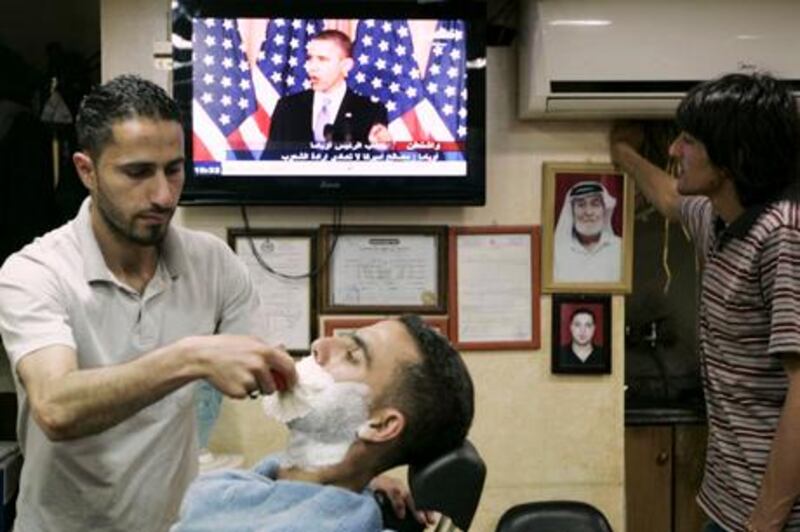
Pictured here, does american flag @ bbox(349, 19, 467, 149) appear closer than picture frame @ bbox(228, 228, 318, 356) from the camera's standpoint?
Yes

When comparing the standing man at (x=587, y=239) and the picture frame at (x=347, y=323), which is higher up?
the standing man at (x=587, y=239)

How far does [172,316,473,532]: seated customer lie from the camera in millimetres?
1588

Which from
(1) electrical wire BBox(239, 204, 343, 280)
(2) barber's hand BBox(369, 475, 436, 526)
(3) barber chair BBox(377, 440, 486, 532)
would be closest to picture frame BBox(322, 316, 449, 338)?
(1) electrical wire BBox(239, 204, 343, 280)

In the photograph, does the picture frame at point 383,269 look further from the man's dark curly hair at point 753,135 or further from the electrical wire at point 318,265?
the man's dark curly hair at point 753,135

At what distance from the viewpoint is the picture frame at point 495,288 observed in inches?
117

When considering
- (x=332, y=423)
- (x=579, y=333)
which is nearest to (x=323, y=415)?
(x=332, y=423)

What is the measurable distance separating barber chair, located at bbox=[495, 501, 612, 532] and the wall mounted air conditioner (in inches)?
48.8

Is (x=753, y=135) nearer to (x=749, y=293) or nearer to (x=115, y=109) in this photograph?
(x=749, y=293)

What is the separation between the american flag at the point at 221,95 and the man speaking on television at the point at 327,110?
0.26 feet

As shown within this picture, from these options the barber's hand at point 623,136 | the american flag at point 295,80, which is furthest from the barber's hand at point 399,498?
the barber's hand at point 623,136

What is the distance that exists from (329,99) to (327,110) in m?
0.03

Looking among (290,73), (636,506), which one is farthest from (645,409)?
(290,73)

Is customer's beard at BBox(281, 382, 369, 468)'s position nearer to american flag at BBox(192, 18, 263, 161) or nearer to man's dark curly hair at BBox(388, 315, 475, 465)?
man's dark curly hair at BBox(388, 315, 475, 465)

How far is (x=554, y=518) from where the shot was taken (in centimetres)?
290
